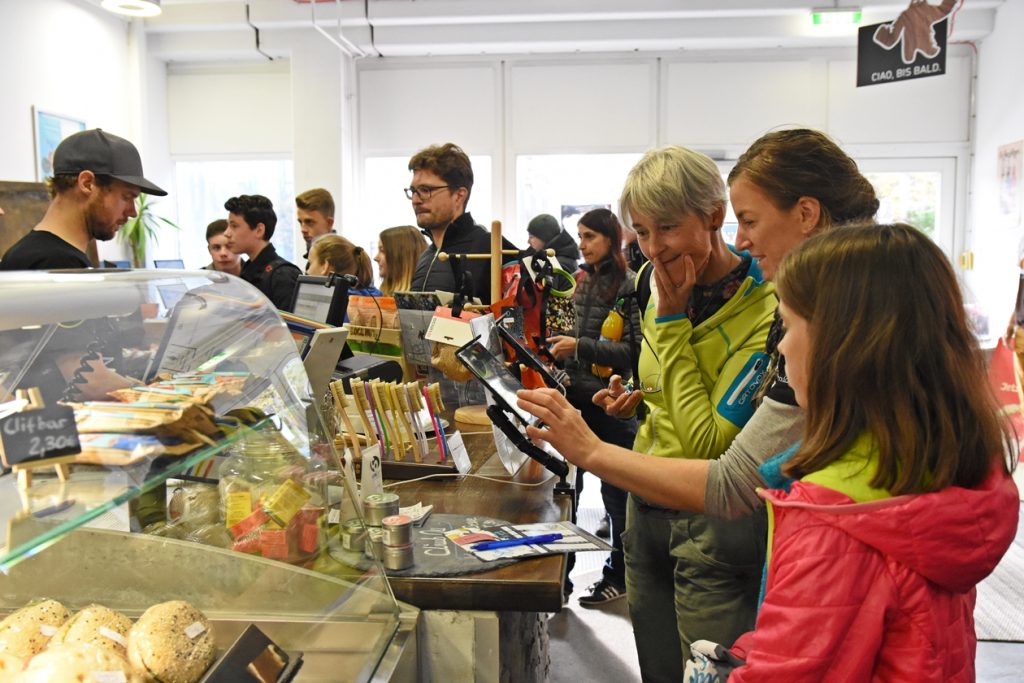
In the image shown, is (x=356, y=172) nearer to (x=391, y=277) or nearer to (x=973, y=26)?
(x=391, y=277)

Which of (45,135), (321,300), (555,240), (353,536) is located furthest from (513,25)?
(353,536)

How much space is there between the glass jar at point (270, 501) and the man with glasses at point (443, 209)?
6.30 feet

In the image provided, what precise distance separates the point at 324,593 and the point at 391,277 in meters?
2.90

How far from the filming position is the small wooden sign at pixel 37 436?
36.0 inches

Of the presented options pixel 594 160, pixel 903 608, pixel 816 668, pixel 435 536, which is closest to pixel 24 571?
pixel 435 536

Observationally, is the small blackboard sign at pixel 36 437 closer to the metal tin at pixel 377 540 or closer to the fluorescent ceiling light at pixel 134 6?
the metal tin at pixel 377 540

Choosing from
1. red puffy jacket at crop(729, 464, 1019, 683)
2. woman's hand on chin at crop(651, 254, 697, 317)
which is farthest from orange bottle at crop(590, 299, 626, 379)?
red puffy jacket at crop(729, 464, 1019, 683)

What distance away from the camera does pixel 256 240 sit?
4242 mm

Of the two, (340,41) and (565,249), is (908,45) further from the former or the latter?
(340,41)

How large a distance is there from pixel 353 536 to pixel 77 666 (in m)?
0.45

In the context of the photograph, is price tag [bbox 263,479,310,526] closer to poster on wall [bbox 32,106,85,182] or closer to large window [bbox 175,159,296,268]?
poster on wall [bbox 32,106,85,182]

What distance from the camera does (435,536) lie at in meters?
1.61

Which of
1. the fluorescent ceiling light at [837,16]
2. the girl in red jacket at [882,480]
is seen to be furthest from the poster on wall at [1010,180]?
the girl in red jacket at [882,480]

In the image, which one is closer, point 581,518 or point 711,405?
point 711,405
